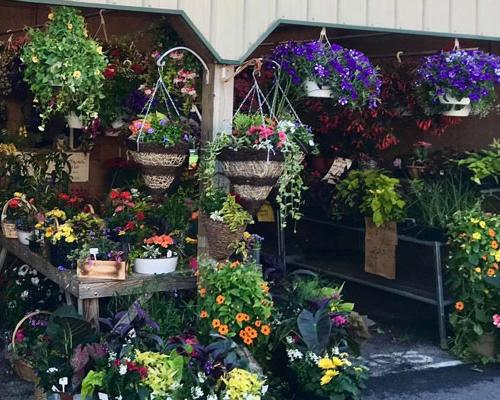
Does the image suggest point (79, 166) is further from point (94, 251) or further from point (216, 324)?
point (216, 324)

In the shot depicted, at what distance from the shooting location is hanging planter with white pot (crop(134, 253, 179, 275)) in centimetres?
425

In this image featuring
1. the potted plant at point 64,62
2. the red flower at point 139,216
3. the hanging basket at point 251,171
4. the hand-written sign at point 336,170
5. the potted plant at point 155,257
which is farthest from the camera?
the hand-written sign at point 336,170

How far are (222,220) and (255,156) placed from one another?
39 centimetres

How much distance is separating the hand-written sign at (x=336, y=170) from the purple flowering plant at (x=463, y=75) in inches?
58.7

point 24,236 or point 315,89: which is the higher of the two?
point 315,89

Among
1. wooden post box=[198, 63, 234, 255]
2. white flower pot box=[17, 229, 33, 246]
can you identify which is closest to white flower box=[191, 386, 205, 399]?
wooden post box=[198, 63, 234, 255]

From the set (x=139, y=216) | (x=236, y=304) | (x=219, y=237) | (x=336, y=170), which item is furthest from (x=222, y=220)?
(x=336, y=170)

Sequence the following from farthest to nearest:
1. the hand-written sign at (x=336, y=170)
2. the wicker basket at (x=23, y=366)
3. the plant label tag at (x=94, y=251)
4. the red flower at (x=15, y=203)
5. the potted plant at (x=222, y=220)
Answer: the hand-written sign at (x=336, y=170)
the red flower at (x=15, y=203)
the wicker basket at (x=23, y=366)
the plant label tag at (x=94, y=251)
the potted plant at (x=222, y=220)

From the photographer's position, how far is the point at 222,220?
394 centimetres

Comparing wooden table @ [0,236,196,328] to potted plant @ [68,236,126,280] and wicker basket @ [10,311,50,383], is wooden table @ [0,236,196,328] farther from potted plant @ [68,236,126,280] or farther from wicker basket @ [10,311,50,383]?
wicker basket @ [10,311,50,383]

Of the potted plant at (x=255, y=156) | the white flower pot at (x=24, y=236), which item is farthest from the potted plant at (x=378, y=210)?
the white flower pot at (x=24, y=236)

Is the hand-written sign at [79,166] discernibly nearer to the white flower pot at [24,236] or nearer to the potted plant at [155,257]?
the white flower pot at [24,236]

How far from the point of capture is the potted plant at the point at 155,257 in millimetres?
4258

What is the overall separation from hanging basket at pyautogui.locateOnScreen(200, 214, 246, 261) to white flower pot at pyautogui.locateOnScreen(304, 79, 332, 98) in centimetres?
86
